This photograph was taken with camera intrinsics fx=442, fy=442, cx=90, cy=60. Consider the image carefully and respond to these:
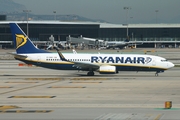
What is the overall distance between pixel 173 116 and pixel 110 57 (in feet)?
107

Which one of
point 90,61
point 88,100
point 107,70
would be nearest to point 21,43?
point 90,61

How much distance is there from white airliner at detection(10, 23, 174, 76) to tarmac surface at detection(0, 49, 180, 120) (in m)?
7.45

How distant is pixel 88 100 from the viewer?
115 ft

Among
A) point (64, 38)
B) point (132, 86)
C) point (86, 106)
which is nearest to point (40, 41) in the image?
point (64, 38)

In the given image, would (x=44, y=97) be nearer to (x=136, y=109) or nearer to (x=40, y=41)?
(x=136, y=109)

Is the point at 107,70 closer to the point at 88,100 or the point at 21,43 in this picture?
the point at 21,43

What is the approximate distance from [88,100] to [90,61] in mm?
24963

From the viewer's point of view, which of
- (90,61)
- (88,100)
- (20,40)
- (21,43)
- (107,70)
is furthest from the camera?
(20,40)

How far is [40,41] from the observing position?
19600 cm

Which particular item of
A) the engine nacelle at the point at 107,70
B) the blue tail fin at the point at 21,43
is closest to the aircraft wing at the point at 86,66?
the engine nacelle at the point at 107,70

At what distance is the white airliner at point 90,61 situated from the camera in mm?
58544

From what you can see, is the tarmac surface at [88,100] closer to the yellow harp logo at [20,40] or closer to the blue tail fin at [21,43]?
the blue tail fin at [21,43]

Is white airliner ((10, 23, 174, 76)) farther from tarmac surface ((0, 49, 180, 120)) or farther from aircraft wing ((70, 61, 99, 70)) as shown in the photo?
tarmac surface ((0, 49, 180, 120))

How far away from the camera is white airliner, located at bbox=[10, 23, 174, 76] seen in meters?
58.5
